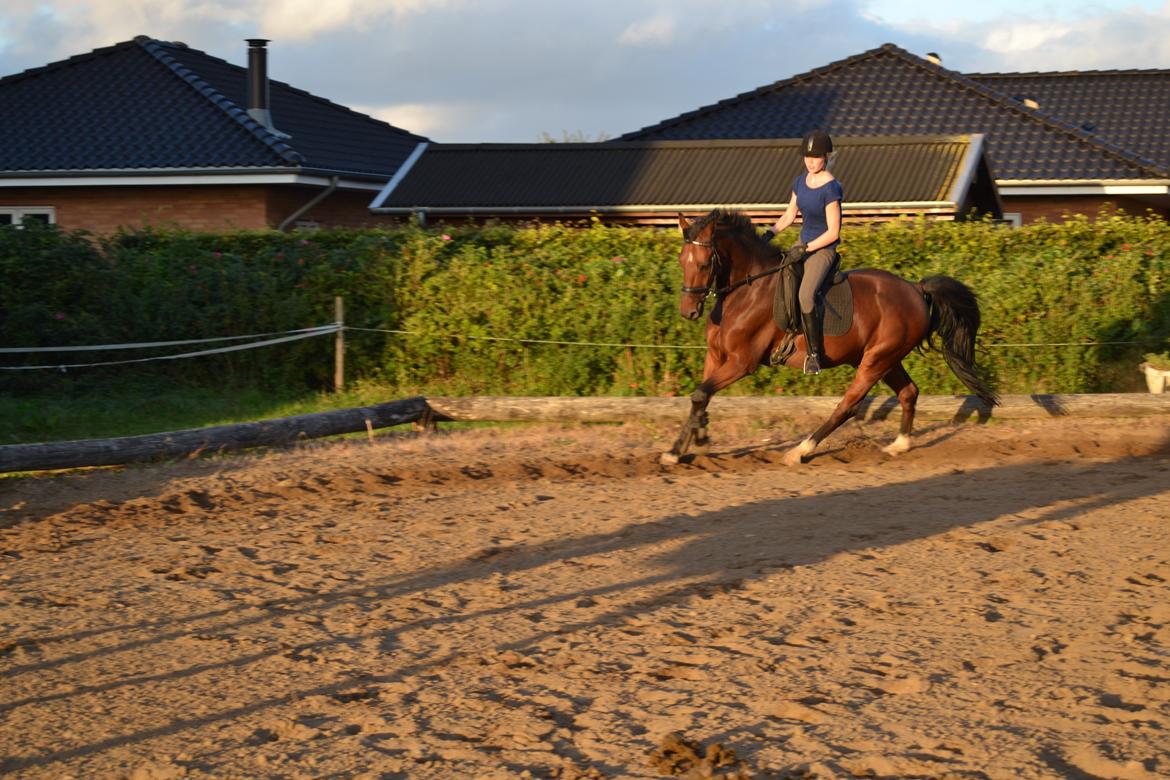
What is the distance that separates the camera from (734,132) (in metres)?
26.5

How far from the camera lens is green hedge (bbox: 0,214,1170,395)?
44.4 feet

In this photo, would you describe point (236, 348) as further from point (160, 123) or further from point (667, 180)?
A: point (160, 123)

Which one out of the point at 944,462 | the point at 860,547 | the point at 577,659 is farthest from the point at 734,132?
the point at 577,659

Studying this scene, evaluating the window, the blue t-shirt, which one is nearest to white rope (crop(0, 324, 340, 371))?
the blue t-shirt

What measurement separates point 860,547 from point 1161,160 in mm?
22637

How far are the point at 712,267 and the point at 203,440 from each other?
14.7ft

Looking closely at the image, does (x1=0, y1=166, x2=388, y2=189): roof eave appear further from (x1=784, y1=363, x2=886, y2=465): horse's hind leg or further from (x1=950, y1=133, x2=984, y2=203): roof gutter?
(x1=784, y1=363, x2=886, y2=465): horse's hind leg

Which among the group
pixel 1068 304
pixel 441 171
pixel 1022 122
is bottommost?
pixel 1068 304

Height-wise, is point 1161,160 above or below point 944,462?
above

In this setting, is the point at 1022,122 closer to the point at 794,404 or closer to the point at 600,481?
the point at 794,404

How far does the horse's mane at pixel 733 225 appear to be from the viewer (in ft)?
33.8

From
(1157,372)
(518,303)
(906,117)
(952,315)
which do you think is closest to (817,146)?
(952,315)

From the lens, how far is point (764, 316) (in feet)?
34.5

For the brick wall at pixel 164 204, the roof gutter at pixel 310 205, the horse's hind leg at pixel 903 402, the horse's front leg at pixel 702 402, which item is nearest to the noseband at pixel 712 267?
the horse's front leg at pixel 702 402
